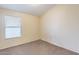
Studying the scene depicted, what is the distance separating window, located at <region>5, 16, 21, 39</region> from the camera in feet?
4.86

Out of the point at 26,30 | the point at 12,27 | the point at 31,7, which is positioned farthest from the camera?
the point at 26,30

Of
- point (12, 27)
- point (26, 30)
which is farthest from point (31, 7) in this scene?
point (26, 30)

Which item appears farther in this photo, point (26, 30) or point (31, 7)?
point (26, 30)

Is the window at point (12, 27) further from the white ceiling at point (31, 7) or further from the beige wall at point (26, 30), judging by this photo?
the white ceiling at point (31, 7)

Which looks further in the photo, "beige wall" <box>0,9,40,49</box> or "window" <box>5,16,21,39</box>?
"beige wall" <box>0,9,40,49</box>

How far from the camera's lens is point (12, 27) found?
1.48 meters

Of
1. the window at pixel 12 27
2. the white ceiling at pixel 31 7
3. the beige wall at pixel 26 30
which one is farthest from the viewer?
the beige wall at pixel 26 30

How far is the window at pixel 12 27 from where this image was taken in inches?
58.3

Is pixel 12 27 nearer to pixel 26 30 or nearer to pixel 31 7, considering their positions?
pixel 26 30

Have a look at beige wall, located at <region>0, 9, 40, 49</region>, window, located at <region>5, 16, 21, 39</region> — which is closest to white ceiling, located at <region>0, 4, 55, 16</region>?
beige wall, located at <region>0, 9, 40, 49</region>

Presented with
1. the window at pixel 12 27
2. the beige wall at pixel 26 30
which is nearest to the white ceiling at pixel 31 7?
the beige wall at pixel 26 30

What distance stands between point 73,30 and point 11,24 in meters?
1.55

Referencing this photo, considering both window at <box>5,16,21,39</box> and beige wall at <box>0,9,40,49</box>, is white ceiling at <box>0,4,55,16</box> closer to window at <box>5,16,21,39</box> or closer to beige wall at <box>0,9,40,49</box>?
beige wall at <box>0,9,40,49</box>

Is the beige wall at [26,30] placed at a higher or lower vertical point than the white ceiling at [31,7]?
lower
